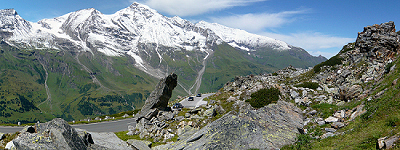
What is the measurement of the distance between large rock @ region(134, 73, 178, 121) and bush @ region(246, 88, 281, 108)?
2060 cm

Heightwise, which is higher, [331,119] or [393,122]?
[393,122]

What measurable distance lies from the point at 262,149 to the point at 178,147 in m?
7.21

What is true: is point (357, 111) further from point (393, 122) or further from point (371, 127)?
point (393, 122)

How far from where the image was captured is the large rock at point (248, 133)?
1658 centimetres

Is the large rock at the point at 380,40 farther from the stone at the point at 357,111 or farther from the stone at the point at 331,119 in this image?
the stone at the point at 331,119

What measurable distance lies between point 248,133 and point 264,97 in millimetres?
13773

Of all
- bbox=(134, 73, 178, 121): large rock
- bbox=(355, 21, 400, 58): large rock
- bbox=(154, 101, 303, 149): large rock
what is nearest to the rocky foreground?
bbox=(154, 101, 303, 149): large rock

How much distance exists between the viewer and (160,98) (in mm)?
44219

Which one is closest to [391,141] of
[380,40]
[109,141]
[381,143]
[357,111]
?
[381,143]

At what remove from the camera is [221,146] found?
16.6 m

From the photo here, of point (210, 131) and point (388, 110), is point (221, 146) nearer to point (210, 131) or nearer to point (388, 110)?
point (210, 131)

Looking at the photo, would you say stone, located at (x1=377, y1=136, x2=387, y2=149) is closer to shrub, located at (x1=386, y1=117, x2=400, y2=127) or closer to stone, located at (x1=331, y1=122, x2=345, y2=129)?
shrub, located at (x1=386, y1=117, x2=400, y2=127)

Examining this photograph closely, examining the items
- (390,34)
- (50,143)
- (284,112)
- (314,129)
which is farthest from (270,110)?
(390,34)

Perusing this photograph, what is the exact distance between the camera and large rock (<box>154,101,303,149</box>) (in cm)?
1658
